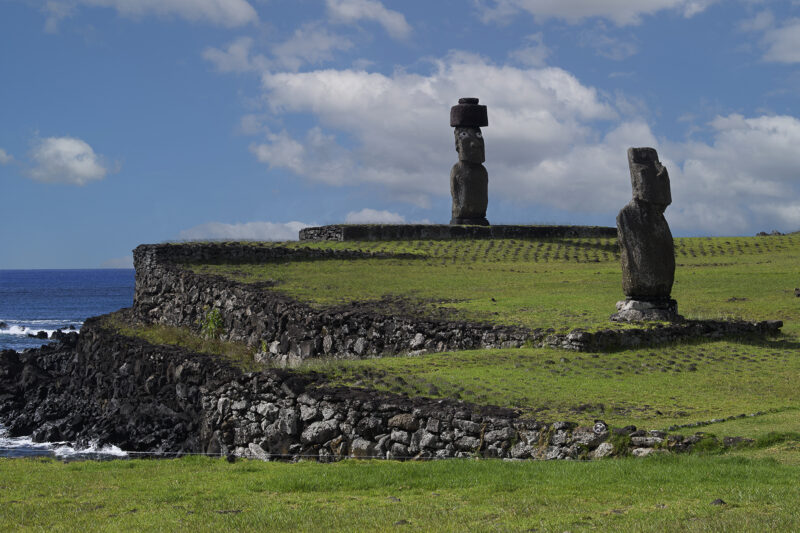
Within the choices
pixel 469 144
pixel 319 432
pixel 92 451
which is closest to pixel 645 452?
pixel 319 432

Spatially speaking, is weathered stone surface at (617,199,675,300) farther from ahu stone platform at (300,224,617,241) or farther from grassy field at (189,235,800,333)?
ahu stone platform at (300,224,617,241)

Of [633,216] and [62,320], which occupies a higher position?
[633,216]

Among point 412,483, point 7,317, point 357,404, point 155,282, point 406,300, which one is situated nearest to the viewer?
point 412,483

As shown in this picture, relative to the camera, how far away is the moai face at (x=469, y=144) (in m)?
53.8

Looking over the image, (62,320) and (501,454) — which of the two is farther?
(62,320)

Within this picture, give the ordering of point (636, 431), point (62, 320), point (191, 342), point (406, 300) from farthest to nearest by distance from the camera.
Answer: point (62, 320)
point (191, 342)
point (406, 300)
point (636, 431)

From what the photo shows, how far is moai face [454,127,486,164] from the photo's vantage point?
2119 inches

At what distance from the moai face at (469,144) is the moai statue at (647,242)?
29.2 metres

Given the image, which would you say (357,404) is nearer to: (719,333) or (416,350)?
(416,350)

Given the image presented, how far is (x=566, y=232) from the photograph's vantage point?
5516 centimetres

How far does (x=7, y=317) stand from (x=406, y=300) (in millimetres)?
77930

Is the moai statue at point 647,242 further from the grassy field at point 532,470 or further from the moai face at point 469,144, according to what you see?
the moai face at point 469,144

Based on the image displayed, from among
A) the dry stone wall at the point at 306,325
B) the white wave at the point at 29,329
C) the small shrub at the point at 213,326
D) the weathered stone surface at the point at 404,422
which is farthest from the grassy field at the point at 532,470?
the white wave at the point at 29,329

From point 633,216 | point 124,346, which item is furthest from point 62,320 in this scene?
point 633,216
